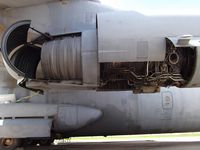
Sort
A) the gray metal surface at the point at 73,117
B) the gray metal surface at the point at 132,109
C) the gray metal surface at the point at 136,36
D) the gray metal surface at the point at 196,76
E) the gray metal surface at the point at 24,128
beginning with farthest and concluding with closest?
the gray metal surface at the point at 132,109, the gray metal surface at the point at 73,117, the gray metal surface at the point at 24,128, the gray metal surface at the point at 196,76, the gray metal surface at the point at 136,36

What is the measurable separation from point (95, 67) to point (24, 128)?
3.72 metres

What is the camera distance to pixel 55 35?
6.79 meters

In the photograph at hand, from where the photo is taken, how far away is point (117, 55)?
6055 millimetres

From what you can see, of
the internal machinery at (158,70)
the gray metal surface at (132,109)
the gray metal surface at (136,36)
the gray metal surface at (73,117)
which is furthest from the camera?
the gray metal surface at (132,109)

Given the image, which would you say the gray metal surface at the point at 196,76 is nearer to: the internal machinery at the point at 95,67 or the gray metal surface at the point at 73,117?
the internal machinery at the point at 95,67

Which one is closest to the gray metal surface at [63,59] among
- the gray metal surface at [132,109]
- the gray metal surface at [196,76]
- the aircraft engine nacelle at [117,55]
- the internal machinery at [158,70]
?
the aircraft engine nacelle at [117,55]

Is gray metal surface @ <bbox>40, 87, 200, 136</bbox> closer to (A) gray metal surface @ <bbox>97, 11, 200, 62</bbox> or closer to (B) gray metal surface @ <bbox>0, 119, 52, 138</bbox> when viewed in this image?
(B) gray metal surface @ <bbox>0, 119, 52, 138</bbox>

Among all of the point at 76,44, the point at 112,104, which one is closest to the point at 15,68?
the point at 76,44

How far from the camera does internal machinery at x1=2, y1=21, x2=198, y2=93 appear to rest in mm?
6387

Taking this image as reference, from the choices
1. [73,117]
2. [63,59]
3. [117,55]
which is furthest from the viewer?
[73,117]

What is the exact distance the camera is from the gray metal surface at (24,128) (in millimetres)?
9008

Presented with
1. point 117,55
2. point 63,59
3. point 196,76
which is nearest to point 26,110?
point 63,59

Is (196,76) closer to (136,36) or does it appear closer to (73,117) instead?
(136,36)

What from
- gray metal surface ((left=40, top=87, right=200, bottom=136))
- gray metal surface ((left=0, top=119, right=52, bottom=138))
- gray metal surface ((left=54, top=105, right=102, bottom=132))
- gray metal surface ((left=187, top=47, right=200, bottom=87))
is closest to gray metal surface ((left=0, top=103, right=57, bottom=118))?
gray metal surface ((left=54, top=105, right=102, bottom=132))
